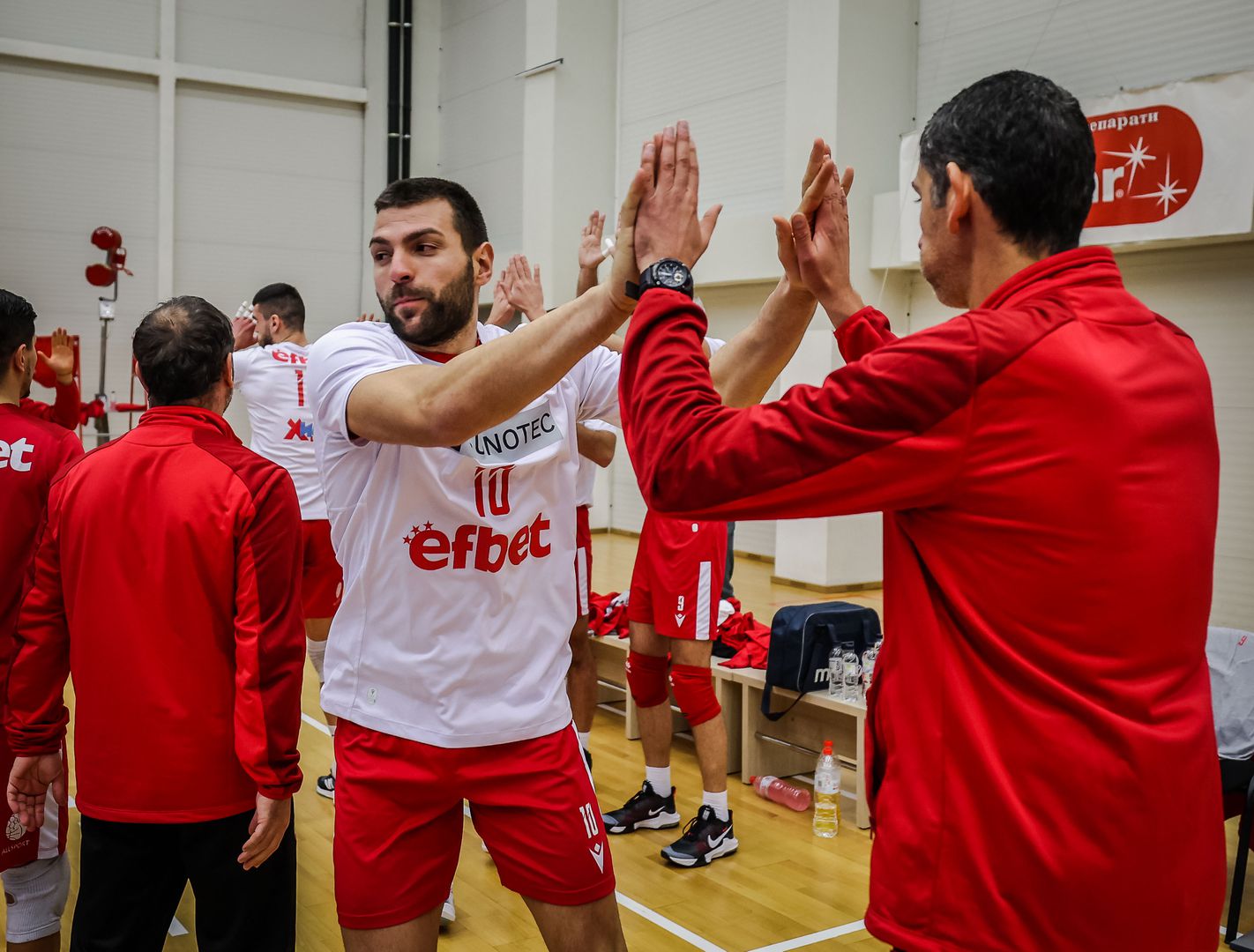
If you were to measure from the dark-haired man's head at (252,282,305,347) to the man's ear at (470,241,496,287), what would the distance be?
395 centimetres

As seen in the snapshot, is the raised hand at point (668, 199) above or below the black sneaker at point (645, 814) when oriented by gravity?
above

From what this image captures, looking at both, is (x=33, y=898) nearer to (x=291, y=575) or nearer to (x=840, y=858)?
(x=291, y=575)

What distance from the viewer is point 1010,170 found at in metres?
1.41

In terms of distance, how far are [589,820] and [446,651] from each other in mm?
456

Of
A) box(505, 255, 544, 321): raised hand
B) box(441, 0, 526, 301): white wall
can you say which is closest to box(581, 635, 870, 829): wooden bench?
box(505, 255, 544, 321): raised hand

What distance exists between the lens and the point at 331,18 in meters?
15.5

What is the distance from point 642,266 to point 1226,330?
791 cm

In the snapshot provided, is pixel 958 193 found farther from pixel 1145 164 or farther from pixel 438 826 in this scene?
pixel 1145 164

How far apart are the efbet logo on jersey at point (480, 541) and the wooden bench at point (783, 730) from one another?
A: 3.03 metres

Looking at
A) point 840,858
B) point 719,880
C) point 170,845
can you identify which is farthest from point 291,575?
point 840,858

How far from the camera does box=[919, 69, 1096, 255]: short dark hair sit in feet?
4.58

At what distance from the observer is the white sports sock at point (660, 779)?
4906 millimetres

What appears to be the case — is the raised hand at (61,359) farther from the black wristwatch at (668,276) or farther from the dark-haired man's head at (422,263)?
the black wristwatch at (668,276)

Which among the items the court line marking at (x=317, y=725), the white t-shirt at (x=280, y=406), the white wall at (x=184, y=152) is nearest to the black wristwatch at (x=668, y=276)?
the white t-shirt at (x=280, y=406)
